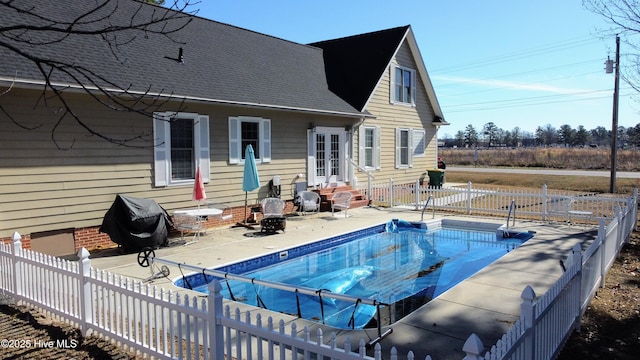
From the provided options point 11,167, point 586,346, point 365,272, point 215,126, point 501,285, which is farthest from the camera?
point 215,126

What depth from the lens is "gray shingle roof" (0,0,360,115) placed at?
1029cm

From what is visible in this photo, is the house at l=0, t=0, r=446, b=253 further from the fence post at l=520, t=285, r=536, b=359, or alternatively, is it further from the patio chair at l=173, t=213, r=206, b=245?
the fence post at l=520, t=285, r=536, b=359

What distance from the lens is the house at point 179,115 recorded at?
9.09 m

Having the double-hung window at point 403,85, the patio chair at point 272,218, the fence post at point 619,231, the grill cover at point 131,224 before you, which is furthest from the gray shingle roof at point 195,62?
the fence post at point 619,231

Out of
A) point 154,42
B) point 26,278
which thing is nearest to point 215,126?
point 154,42

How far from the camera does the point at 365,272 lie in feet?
32.4

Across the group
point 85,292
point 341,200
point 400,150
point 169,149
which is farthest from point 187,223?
point 400,150

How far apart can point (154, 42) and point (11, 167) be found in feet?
18.7

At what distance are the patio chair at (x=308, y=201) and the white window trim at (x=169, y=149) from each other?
3919mm

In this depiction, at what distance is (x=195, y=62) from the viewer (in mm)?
13609

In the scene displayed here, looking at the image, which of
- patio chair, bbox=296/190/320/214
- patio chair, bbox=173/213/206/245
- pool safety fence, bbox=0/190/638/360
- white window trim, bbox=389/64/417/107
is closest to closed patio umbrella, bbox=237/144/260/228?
patio chair, bbox=173/213/206/245

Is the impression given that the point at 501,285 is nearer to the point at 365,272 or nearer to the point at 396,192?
the point at 365,272

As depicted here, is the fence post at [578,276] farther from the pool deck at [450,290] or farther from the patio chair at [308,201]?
the patio chair at [308,201]

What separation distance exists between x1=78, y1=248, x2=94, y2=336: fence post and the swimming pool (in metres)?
1.87
